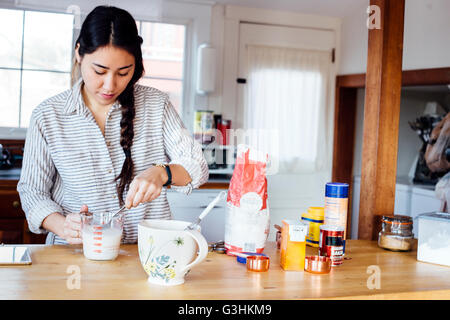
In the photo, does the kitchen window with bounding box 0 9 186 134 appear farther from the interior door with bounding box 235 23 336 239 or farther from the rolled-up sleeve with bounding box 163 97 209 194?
the rolled-up sleeve with bounding box 163 97 209 194

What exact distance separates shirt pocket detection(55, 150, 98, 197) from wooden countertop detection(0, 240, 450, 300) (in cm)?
22

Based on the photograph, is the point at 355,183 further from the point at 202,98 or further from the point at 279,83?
the point at 202,98

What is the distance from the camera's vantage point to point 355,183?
440 centimetres

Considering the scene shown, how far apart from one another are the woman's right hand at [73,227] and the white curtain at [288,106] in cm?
270

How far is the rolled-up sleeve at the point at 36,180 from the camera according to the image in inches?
59.9

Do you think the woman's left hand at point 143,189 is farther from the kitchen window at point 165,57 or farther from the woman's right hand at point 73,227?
the kitchen window at point 165,57

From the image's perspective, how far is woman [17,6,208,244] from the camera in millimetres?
1534

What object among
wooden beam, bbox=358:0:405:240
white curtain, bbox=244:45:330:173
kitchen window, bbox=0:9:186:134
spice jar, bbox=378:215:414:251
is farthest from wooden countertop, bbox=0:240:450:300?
white curtain, bbox=244:45:330:173

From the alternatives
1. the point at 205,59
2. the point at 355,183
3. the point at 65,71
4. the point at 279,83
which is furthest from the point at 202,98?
the point at 355,183

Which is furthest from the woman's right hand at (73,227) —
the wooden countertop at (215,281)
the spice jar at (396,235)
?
the spice jar at (396,235)

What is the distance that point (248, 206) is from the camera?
139cm

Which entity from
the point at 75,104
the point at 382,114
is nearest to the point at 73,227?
the point at 75,104

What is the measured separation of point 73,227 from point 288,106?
299 centimetres

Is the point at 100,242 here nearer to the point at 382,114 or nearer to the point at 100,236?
the point at 100,236
